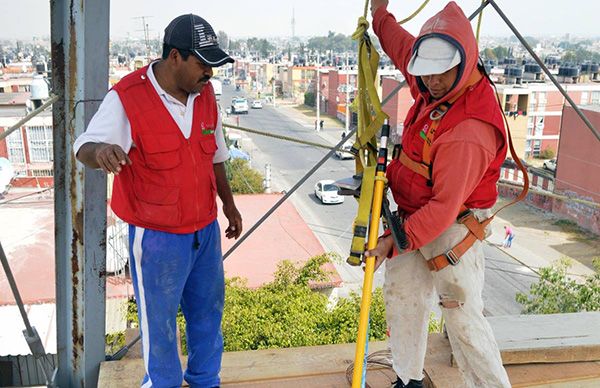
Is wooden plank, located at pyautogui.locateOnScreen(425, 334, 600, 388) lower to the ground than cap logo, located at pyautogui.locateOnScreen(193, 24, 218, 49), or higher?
lower

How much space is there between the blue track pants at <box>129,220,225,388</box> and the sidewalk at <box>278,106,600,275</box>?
16.0 m

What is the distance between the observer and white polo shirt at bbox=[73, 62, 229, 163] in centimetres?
154

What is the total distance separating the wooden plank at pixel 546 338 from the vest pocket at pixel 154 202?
1345 millimetres

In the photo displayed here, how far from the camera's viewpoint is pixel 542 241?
62.1ft

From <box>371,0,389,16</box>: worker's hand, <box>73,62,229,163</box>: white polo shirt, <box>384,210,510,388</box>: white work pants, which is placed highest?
<box>371,0,389,16</box>: worker's hand

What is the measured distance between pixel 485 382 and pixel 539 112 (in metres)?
26.3

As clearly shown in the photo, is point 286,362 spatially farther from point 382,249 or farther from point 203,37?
point 203,37

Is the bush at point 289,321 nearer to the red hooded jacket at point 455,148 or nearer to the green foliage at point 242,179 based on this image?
the red hooded jacket at point 455,148

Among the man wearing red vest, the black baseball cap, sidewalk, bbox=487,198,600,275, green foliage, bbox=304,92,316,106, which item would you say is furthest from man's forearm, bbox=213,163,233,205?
green foliage, bbox=304,92,316,106

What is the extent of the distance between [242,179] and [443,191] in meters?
18.2

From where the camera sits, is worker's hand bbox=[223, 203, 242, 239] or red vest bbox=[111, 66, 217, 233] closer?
red vest bbox=[111, 66, 217, 233]

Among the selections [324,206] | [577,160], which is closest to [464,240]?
[324,206]

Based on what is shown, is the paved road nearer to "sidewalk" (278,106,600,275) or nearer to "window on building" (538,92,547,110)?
"sidewalk" (278,106,600,275)

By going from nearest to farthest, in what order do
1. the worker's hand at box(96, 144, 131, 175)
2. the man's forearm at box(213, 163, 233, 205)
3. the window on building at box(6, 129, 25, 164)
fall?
the worker's hand at box(96, 144, 131, 175)
the man's forearm at box(213, 163, 233, 205)
the window on building at box(6, 129, 25, 164)
